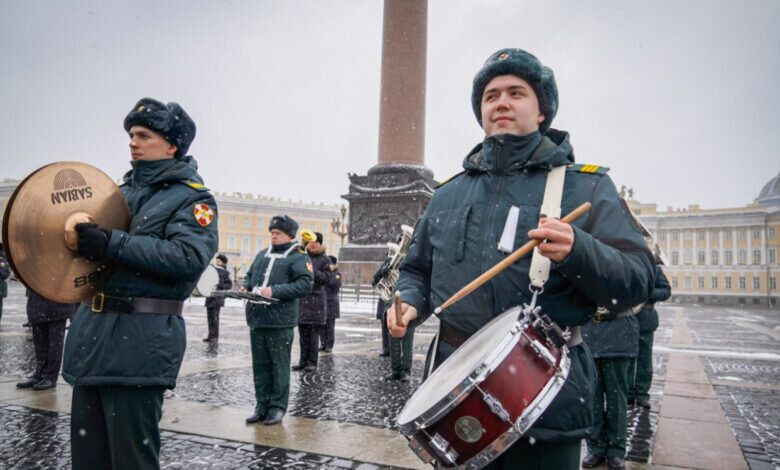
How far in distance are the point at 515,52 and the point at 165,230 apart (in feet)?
5.96

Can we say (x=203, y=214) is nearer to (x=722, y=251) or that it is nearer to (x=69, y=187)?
(x=69, y=187)

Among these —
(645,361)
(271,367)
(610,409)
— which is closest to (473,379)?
(610,409)

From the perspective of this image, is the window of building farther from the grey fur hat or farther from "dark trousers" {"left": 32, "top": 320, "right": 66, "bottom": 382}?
the grey fur hat

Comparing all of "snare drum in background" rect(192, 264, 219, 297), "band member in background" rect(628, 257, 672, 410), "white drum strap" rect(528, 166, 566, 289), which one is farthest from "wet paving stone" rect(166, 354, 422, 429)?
"white drum strap" rect(528, 166, 566, 289)

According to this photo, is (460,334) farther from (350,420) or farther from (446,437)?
(350,420)

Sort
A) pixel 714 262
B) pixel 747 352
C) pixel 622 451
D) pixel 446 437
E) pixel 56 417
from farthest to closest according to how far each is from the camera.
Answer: pixel 714 262 → pixel 747 352 → pixel 56 417 → pixel 622 451 → pixel 446 437

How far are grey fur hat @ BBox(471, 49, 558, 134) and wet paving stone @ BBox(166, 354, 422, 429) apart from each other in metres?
3.79

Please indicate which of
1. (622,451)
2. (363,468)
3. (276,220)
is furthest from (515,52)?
(276,220)

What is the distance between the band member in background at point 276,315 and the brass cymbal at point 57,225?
2.95m

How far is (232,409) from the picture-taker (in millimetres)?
5844

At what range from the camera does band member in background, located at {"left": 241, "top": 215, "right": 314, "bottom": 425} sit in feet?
18.2

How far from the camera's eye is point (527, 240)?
2014 millimetres

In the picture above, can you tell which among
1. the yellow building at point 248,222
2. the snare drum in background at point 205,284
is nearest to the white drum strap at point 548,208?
the snare drum in background at point 205,284

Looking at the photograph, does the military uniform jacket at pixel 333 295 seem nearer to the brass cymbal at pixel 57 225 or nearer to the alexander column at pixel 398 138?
the brass cymbal at pixel 57 225
